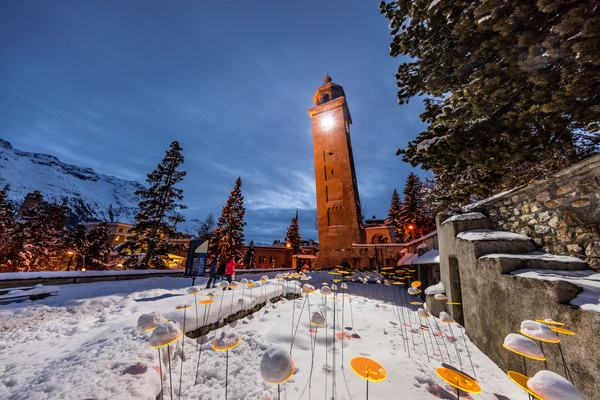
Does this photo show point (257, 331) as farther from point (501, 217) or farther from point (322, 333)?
point (501, 217)

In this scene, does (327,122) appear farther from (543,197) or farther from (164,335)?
(164,335)

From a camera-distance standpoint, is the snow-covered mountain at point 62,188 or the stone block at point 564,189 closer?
the stone block at point 564,189

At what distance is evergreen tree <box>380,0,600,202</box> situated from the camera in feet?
10.8

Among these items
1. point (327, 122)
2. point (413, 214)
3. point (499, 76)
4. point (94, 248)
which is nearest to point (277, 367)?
point (499, 76)

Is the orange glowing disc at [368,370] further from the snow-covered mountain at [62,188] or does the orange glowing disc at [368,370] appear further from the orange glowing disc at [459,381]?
the snow-covered mountain at [62,188]

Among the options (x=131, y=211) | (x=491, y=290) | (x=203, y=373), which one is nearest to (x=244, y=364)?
(x=203, y=373)

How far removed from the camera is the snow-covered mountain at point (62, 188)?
97.9m

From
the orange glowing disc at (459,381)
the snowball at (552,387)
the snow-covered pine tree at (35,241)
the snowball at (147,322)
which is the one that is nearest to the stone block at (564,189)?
the snowball at (552,387)

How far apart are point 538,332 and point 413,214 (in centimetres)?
3062

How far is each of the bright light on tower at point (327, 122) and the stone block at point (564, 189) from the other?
27979 mm

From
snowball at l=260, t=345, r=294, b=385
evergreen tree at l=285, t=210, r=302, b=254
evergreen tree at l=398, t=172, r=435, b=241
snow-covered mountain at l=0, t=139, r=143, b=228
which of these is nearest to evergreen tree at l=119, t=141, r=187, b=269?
snowball at l=260, t=345, r=294, b=385

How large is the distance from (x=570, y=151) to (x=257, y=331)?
7902 mm

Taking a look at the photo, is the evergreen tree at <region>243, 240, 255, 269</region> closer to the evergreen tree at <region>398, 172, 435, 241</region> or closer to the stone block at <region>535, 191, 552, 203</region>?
the evergreen tree at <region>398, 172, 435, 241</region>

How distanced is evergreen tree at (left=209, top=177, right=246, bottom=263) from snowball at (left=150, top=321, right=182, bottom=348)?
2278 centimetres
